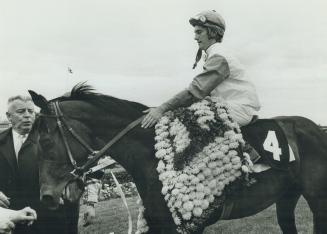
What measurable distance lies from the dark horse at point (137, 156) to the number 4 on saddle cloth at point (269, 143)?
91 mm

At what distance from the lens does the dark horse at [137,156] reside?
412 cm

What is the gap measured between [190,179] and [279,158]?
41.4 inches

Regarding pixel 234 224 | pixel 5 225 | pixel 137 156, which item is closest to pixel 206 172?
pixel 137 156

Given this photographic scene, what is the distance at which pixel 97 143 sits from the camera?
4355 millimetres

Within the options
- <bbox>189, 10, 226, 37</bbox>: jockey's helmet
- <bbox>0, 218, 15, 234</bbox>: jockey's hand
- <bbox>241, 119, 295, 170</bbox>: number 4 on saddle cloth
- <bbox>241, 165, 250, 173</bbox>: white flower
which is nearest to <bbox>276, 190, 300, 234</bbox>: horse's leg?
<bbox>241, 119, 295, 170</bbox>: number 4 on saddle cloth

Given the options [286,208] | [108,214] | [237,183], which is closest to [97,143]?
[237,183]

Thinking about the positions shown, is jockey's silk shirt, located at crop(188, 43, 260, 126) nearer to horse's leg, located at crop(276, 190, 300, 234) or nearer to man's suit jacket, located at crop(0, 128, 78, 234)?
horse's leg, located at crop(276, 190, 300, 234)

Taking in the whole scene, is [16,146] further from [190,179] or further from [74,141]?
[190,179]

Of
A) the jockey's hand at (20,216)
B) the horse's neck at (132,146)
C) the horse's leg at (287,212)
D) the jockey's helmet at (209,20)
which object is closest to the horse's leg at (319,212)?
the horse's leg at (287,212)

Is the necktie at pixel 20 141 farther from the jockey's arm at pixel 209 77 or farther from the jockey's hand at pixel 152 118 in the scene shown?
the jockey's arm at pixel 209 77

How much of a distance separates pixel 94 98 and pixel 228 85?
1.33 meters

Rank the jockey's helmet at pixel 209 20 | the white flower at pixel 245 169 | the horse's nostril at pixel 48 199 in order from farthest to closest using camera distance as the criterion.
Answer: the jockey's helmet at pixel 209 20
the white flower at pixel 245 169
the horse's nostril at pixel 48 199

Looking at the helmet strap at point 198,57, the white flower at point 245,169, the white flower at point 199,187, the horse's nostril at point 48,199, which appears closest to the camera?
the horse's nostril at point 48,199

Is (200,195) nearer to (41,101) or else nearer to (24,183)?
(41,101)
